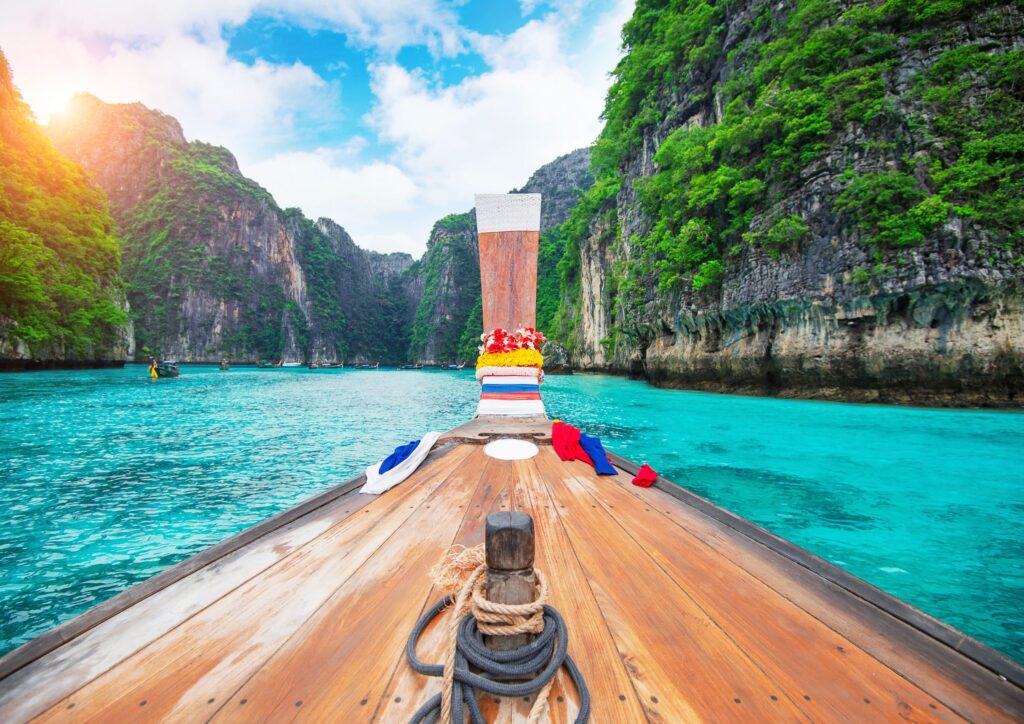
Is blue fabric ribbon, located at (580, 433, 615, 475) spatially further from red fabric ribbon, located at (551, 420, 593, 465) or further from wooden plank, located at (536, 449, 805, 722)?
wooden plank, located at (536, 449, 805, 722)

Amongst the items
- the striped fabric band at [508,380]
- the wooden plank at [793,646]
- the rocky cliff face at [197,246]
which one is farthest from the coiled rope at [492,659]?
the rocky cliff face at [197,246]

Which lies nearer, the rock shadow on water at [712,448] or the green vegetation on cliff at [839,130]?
the rock shadow on water at [712,448]

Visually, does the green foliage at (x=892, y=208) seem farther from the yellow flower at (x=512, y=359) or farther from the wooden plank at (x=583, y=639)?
the wooden plank at (x=583, y=639)

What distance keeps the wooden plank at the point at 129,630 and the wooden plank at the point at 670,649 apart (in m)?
1.57

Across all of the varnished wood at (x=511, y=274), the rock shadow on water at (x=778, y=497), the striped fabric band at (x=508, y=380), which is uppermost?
the varnished wood at (x=511, y=274)

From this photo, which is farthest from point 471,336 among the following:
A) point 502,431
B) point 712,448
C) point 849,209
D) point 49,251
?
point 502,431

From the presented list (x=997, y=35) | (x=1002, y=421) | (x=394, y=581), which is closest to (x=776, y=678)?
(x=394, y=581)

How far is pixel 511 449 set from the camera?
412cm

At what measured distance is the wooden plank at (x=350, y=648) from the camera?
981 millimetres

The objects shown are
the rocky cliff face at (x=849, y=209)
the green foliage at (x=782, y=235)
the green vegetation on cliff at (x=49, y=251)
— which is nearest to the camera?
the rocky cliff face at (x=849, y=209)

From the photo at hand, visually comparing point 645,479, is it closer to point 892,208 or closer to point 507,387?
point 507,387

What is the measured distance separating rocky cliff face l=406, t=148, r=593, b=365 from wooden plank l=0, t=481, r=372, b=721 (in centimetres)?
6610

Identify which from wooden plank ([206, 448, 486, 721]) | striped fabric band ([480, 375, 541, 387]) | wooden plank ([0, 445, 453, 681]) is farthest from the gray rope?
striped fabric band ([480, 375, 541, 387])

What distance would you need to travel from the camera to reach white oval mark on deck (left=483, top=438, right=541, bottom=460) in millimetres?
3879
